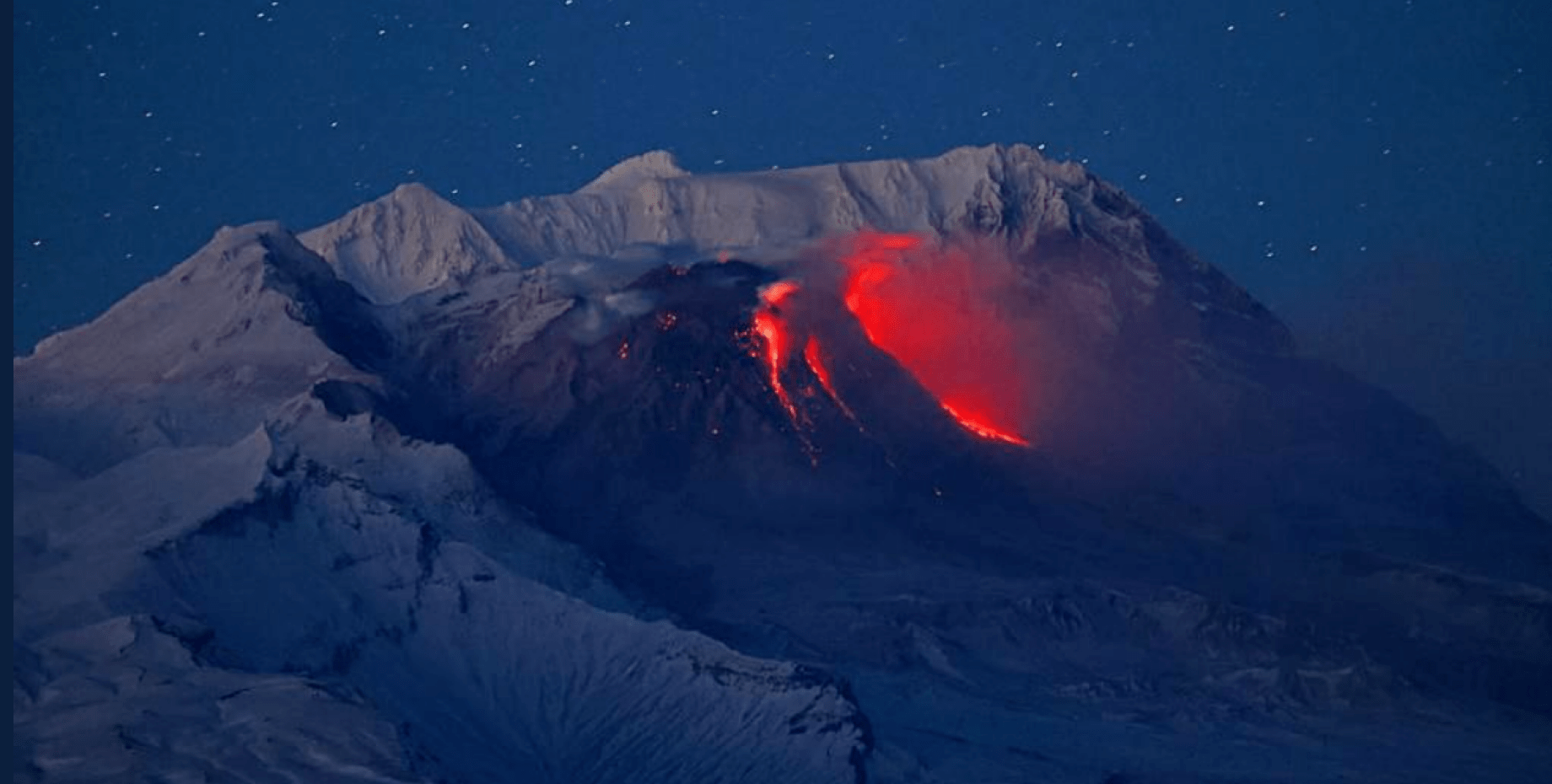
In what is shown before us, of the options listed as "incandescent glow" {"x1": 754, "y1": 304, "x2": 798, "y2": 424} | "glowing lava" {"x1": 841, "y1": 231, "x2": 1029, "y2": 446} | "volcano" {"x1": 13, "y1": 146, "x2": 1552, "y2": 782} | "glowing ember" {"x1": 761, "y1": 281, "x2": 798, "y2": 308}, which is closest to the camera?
"volcano" {"x1": 13, "y1": 146, "x2": 1552, "y2": 782}

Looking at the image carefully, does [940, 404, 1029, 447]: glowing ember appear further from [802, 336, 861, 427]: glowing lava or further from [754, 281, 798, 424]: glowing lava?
[754, 281, 798, 424]: glowing lava

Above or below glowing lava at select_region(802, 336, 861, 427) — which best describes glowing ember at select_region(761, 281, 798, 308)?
above

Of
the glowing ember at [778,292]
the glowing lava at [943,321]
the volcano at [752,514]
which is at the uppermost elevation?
the glowing lava at [943,321]

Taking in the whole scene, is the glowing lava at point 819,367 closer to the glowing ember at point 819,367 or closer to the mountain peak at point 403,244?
the glowing ember at point 819,367

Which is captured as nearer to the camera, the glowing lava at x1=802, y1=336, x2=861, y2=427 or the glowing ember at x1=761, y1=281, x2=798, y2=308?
the glowing lava at x1=802, y1=336, x2=861, y2=427

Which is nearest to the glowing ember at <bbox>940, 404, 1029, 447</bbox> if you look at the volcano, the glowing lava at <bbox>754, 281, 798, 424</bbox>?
the volcano

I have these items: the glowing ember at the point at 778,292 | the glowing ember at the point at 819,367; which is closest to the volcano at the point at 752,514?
the glowing ember at the point at 778,292

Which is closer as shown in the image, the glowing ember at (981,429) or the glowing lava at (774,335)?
the glowing lava at (774,335)

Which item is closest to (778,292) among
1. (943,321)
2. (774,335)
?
(774,335)
